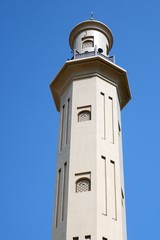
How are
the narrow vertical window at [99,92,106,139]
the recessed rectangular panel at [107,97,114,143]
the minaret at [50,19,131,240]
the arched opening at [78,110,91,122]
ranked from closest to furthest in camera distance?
the minaret at [50,19,131,240], the narrow vertical window at [99,92,106,139], the recessed rectangular panel at [107,97,114,143], the arched opening at [78,110,91,122]

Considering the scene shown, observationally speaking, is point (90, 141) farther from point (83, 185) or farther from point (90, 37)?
point (90, 37)

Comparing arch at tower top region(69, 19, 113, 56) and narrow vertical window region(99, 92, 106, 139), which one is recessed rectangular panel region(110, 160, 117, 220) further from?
arch at tower top region(69, 19, 113, 56)

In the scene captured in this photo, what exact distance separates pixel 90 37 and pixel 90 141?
320 inches

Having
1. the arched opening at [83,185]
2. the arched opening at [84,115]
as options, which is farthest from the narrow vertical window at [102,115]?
the arched opening at [83,185]

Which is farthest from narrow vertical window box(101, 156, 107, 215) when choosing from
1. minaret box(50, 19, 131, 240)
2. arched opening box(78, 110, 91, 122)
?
arched opening box(78, 110, 91, 122)

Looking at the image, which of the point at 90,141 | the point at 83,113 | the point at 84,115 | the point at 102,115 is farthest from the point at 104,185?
the point at 83,113

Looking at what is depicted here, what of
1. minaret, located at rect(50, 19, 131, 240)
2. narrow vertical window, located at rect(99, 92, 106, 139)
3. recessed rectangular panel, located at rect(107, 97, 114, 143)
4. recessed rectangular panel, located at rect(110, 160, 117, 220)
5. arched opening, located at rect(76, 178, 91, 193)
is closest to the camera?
minaret, located at rect(50, 19, 131, 240)

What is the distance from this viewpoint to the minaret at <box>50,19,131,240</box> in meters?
21.1

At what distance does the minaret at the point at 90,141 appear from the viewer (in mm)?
21094

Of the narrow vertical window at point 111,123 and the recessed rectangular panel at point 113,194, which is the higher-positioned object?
the narrow vertical window at point 111,123

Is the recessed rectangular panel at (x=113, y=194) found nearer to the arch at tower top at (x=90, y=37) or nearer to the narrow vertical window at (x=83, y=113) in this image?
the narrow vertical window at (x=83, y=113)

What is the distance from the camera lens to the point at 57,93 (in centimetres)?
2767

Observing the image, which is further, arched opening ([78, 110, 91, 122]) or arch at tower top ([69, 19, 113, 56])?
A: arch at tower top ([69, 19, 113, 56])

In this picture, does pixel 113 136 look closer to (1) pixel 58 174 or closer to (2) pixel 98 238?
(1) pixel 58 174
